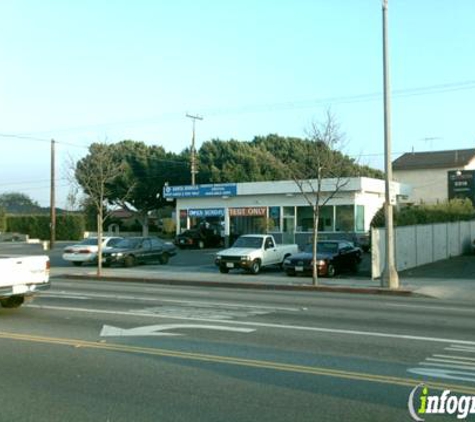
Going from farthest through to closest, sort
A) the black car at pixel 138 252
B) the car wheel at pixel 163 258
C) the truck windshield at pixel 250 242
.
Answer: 1. the car wheel at pixel 163 258
2. the black car at pixel 138 252
3. the truck windshield at pixel 250 242

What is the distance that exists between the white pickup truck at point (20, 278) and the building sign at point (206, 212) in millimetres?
34920

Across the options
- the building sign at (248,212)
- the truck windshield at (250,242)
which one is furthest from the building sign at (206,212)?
the truck windshield at (250,242)

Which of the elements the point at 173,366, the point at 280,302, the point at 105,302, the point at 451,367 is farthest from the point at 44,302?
the point at 451,367

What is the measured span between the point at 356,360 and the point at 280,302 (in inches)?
309

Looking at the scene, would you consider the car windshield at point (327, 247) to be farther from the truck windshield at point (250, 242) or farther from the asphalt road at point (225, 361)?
the asphalt road at point (225, 361)

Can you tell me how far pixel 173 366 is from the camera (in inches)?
330

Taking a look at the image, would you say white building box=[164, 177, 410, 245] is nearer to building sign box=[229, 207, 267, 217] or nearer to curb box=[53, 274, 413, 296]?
building sign box=[229, 207, 267, 217]

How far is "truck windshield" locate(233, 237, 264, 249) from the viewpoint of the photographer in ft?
90.5

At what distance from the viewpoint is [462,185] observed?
49.2 meters

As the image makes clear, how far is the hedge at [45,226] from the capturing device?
6269 centimetres

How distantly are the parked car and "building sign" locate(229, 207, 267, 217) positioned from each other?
1.98m

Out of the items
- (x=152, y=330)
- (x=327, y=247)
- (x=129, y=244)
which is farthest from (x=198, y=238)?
(x=152, y=330)

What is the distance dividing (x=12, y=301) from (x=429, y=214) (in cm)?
2250

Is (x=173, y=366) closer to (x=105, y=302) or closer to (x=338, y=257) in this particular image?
(x=105, y=302)
